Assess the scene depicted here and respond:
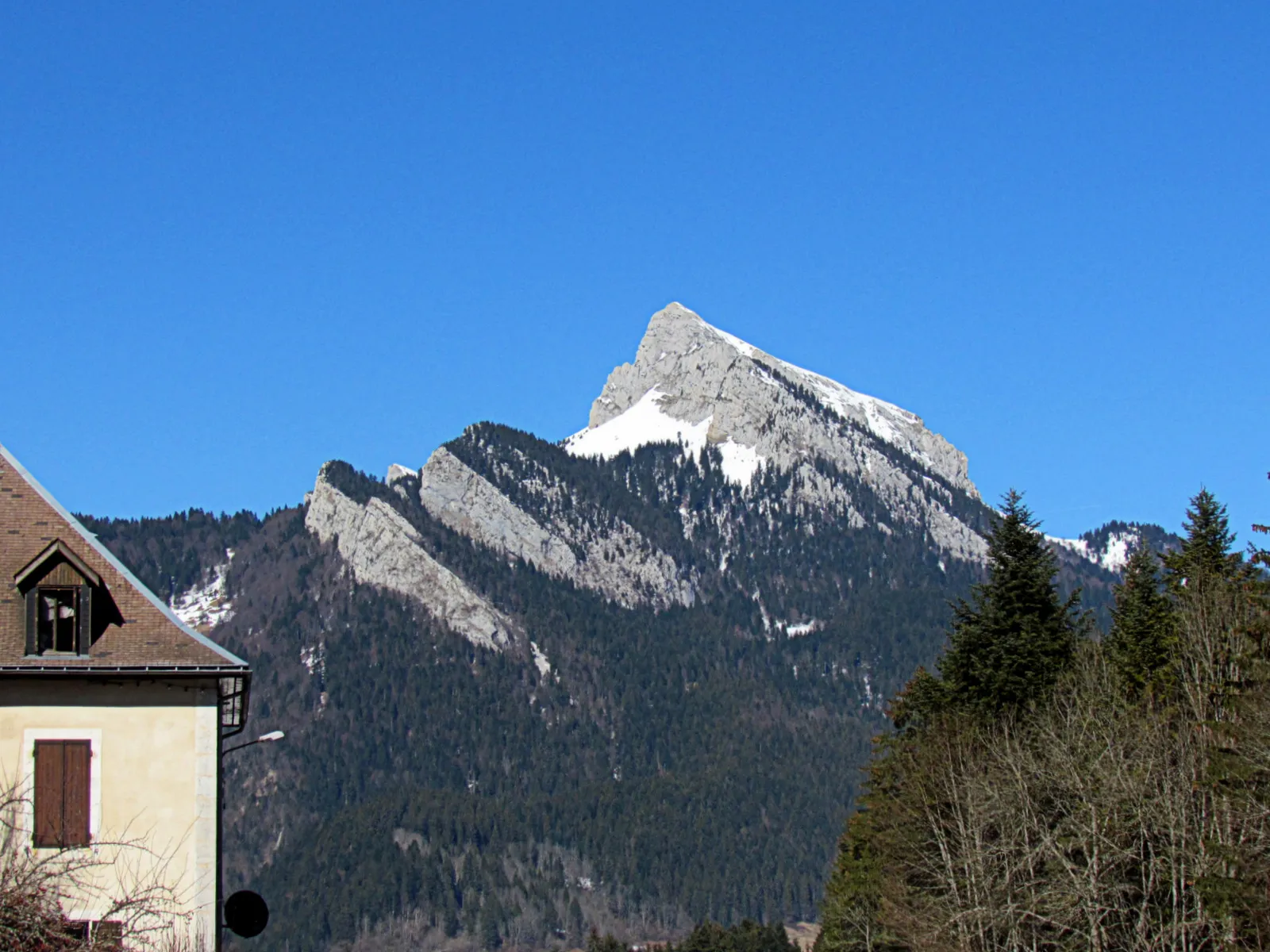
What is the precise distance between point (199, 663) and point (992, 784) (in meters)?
30.9

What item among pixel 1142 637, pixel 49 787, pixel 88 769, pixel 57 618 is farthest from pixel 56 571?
pixel 1142 637

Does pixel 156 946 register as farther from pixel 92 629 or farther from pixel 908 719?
pixel 908 719

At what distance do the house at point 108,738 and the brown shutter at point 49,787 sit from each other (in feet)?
0.07

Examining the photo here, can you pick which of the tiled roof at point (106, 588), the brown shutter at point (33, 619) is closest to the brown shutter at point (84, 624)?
the tiled roof at point (106, 588)

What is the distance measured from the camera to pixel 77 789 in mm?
35188

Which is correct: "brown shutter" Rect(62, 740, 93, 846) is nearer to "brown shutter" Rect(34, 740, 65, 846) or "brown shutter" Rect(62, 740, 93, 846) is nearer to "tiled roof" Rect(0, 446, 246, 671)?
"brown shutter" Rect(34, 740, 65, 846)

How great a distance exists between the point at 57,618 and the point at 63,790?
3.13 metres

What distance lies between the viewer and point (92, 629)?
3591 centimetres

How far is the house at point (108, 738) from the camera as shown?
1373 inches

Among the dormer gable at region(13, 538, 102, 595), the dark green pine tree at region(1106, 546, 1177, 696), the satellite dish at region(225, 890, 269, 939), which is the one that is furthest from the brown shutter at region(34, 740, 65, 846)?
the dark green pine tree at region(1106, 546, 1177, 696)

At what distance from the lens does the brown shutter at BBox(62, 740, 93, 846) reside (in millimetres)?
35062

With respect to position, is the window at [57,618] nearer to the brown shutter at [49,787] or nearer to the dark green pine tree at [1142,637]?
the brown shutter at [49,787]

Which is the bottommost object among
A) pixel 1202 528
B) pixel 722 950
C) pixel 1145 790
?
pixel 722 950

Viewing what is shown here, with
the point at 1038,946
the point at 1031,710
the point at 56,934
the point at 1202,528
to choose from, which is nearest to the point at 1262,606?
the point at 1038,946
